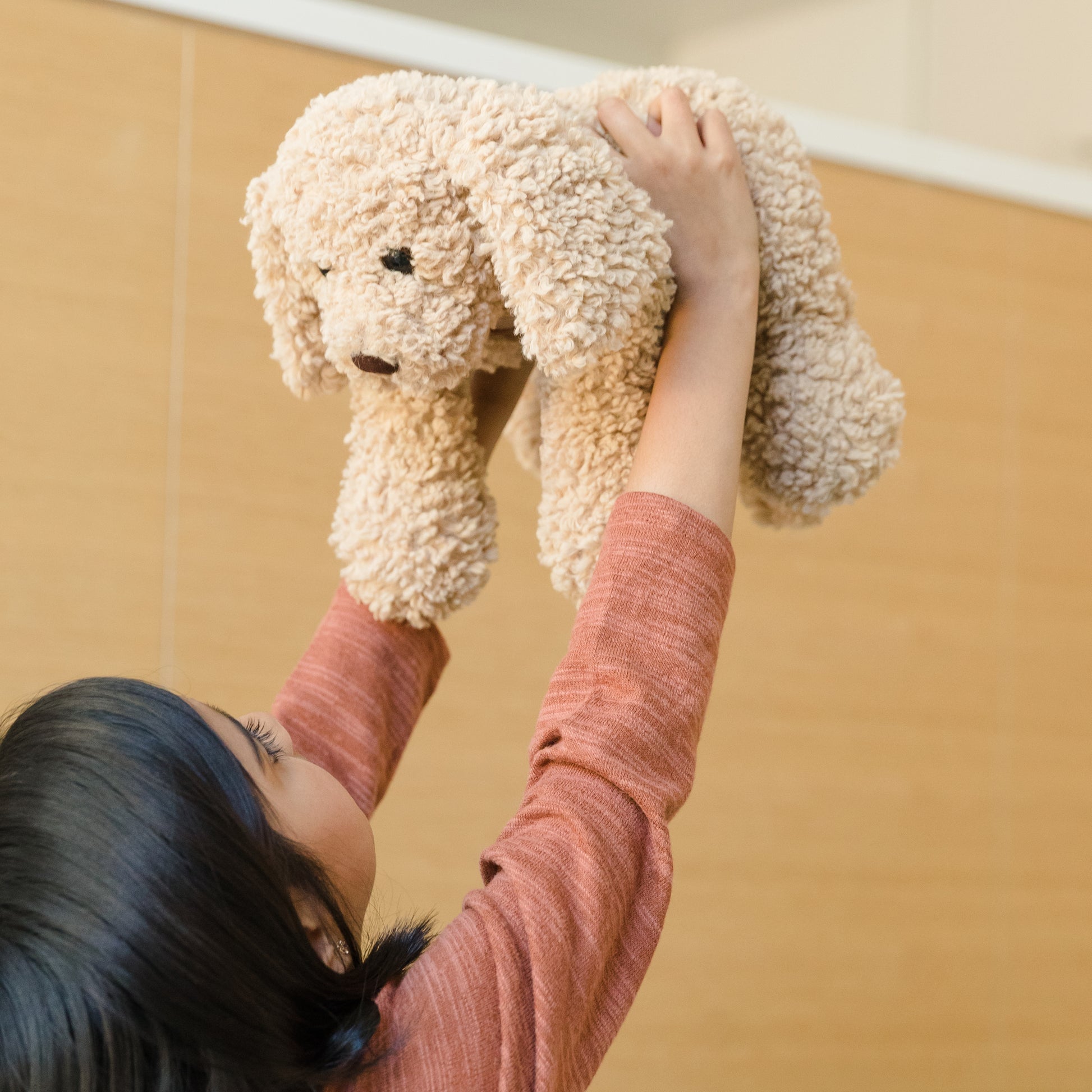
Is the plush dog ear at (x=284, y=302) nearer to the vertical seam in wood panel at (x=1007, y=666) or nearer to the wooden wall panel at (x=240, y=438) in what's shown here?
the wooden wall panel at (x=240, y=438)

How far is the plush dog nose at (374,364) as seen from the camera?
43 centimetres

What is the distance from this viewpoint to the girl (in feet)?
1.26

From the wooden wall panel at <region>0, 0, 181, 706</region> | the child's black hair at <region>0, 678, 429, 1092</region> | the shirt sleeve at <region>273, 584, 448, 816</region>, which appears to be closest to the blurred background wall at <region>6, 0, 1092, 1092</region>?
the wooden wall panel at <region>0, 0, 181, 706</region>

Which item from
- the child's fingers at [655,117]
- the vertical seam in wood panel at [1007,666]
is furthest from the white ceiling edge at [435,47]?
the child's fingers at [655,117]

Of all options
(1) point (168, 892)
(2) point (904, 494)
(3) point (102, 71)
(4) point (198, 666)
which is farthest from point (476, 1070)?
(2) point (904, 494)

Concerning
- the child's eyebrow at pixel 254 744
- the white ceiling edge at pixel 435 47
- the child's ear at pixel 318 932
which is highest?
the white ceiling edge at pixel 435 47

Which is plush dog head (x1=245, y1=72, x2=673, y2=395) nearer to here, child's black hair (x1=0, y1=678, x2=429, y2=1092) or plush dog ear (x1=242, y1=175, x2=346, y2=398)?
plush dog ear (x1=242, y1=175, x2=346, y2=398)

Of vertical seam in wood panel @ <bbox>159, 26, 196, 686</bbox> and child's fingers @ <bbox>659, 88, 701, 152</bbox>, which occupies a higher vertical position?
child's fingers @ <bbox>659, 88, 701, 152</bbox>

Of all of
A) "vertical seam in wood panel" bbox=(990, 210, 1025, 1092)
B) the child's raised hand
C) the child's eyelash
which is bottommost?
"vertical seam in wood panel" bbox=(990, 210, 1025, 1092)

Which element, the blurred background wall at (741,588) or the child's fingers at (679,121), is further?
the blurred background wall at (741,588)

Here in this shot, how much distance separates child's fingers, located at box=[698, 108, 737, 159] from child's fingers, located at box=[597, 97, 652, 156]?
0.03m

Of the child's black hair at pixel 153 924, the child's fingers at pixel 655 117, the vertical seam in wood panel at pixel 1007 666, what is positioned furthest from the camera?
the vertical seam in wood panel at pixel 1007 666

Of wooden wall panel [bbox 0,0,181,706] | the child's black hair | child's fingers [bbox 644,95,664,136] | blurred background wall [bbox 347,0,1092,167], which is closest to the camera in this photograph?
the child's black hair

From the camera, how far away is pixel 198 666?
1034 mm
